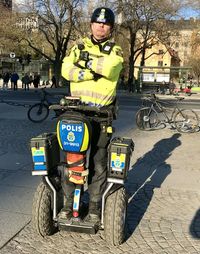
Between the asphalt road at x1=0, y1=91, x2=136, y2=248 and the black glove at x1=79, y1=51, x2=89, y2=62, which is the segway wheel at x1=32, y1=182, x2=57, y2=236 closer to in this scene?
the asphalt road at x1=0, y1=91, x2=136, y2=248

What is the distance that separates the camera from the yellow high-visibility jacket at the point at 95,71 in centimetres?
327

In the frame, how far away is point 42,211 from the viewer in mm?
3604

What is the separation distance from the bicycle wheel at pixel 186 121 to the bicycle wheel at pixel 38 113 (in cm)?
409

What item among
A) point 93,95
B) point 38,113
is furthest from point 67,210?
point 38,113

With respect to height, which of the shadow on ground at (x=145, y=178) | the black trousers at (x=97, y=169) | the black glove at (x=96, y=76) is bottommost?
the shadow on ground at (x=145, y=178)

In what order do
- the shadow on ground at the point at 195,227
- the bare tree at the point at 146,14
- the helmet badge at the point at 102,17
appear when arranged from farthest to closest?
the bare tree at the point at 146,14 → the shadow on ground at the point at 195,227 → the helmet badge at the point at 102,17

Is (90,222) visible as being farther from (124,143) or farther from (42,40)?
(42,40)

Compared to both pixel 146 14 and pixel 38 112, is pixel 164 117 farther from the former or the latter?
pixel 146 14

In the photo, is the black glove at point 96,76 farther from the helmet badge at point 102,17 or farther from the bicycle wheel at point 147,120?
the bicycle wheel at point 147,120

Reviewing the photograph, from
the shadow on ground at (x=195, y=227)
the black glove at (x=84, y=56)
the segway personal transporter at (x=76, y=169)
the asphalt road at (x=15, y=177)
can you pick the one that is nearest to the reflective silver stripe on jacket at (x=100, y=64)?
the black glove at (x=84, y=56)

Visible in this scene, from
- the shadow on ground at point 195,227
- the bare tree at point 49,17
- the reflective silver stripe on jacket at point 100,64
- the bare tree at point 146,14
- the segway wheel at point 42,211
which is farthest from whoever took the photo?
the bare tree at point 49,17

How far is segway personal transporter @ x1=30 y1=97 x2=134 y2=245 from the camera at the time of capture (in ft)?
11.0

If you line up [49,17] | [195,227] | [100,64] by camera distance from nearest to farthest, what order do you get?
1. [100,64]
2. [195,227]
3. [49,17]

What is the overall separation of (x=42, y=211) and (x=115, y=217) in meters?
0.68
